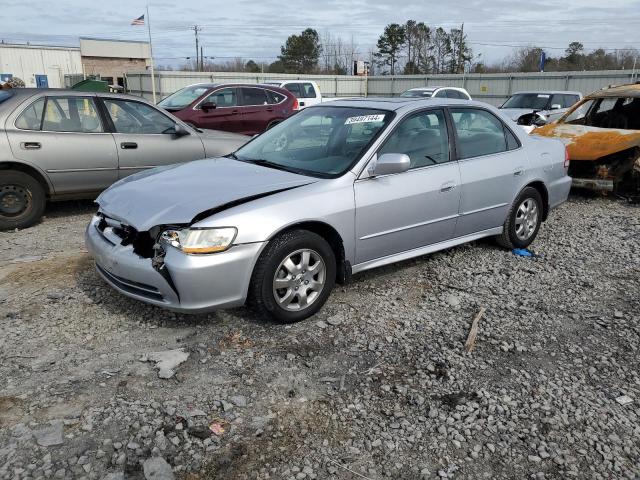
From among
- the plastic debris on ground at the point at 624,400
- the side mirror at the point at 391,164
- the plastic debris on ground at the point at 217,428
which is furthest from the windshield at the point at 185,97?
the plastic debris on ground at the point at 624,400

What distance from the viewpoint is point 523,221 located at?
18.8 ft

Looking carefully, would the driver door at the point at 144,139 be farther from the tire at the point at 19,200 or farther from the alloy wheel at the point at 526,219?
the alloy wheel at the point at 526,219

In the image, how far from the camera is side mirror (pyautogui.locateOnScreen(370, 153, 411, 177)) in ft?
13.6

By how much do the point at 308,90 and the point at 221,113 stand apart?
327 inches

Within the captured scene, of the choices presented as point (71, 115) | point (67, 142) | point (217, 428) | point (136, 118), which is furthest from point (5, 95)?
point (217, 428)

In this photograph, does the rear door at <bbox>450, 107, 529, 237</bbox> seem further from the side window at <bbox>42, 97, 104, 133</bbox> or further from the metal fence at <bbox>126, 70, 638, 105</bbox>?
the metal fence at <bbox>126, 70, 638, 105</bbox>

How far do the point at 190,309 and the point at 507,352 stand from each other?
7.11ft

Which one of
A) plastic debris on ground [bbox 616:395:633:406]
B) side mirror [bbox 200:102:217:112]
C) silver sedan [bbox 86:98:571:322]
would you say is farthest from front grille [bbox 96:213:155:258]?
side mirror [bbox 200:102:217:112]

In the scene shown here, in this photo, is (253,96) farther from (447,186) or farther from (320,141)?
(447,186)

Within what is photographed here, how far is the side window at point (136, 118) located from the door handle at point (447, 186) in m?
4.17

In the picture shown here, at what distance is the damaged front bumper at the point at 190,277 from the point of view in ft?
11.4

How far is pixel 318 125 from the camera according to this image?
4.90m

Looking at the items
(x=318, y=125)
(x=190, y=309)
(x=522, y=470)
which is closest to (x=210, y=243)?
(x=190, y=309)

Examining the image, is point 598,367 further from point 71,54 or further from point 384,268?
point 71,54
